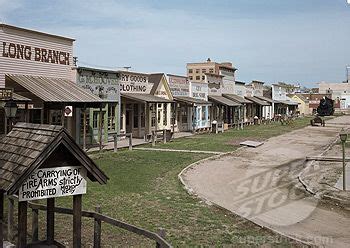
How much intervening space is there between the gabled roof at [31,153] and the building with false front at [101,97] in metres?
17.3

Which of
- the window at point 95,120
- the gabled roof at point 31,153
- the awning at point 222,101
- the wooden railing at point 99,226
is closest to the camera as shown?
the gabled roof at point 31,153

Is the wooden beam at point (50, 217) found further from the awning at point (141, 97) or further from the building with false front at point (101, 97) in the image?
the awning at point (141, 97)

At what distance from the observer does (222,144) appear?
2911 centimetres

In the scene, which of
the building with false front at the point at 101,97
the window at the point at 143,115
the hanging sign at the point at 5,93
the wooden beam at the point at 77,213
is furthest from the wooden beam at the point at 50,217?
the window at the point at 143,115

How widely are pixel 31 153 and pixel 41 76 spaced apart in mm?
17180

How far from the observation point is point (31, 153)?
6129mm

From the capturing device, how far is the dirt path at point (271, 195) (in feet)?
34.0

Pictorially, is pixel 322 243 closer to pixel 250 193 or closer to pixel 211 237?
pixel 211 237

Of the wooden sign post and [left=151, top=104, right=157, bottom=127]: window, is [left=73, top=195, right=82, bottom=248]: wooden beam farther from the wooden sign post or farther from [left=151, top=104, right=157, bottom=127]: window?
[left=151, top=104, right=157, bottom=127]: window

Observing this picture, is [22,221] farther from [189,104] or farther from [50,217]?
[189,104]

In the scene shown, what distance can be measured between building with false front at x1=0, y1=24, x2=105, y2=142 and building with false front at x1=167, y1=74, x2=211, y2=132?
1305cm

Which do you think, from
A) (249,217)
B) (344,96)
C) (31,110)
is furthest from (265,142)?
(344,96)

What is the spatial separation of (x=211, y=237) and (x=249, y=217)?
228cm

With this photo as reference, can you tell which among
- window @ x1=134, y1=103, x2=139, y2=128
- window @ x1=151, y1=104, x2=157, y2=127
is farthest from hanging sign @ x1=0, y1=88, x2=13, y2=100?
window @ x1=151, y1=104, x2=157, y2=127
